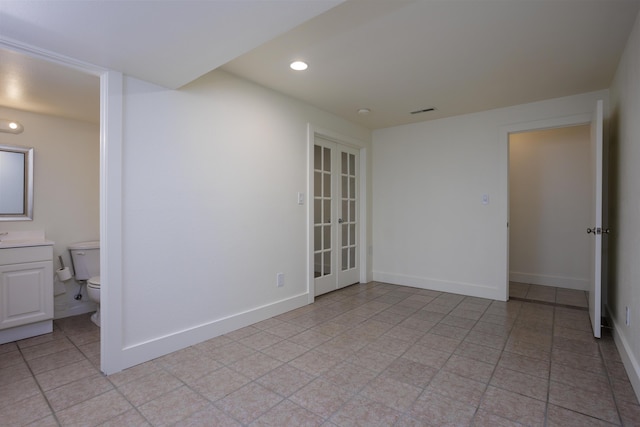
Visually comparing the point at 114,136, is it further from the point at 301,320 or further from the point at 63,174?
the point at 301,320

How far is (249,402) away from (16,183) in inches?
120

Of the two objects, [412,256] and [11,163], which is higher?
[11,163]

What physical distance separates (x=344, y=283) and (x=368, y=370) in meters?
2.28

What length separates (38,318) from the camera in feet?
8.98

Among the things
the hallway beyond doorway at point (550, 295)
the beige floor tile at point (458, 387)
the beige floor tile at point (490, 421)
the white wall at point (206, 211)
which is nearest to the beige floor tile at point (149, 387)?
the white wall at point (206, 211)

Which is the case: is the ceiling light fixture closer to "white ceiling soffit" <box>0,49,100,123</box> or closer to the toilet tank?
"white ceiling soffit" <box>0,49,100,123</box>

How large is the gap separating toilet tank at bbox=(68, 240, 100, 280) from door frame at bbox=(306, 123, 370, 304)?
2.24 metres

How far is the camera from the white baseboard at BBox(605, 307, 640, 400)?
6.13 feet

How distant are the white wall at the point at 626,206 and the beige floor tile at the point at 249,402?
213cm

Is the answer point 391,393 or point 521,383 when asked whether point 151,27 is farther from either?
point 521,383

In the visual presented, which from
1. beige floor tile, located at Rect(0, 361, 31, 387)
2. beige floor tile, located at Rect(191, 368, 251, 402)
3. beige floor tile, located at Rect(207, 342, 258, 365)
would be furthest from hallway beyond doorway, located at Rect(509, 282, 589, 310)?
beige floor tile, located at Rect(0, 361, 31, 387)

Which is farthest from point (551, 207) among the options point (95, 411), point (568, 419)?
point (95, 411)

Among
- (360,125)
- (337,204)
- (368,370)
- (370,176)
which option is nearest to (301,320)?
(368,370)

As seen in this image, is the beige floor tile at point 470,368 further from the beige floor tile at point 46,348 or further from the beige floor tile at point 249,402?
the beige floor tile at point 46,348
